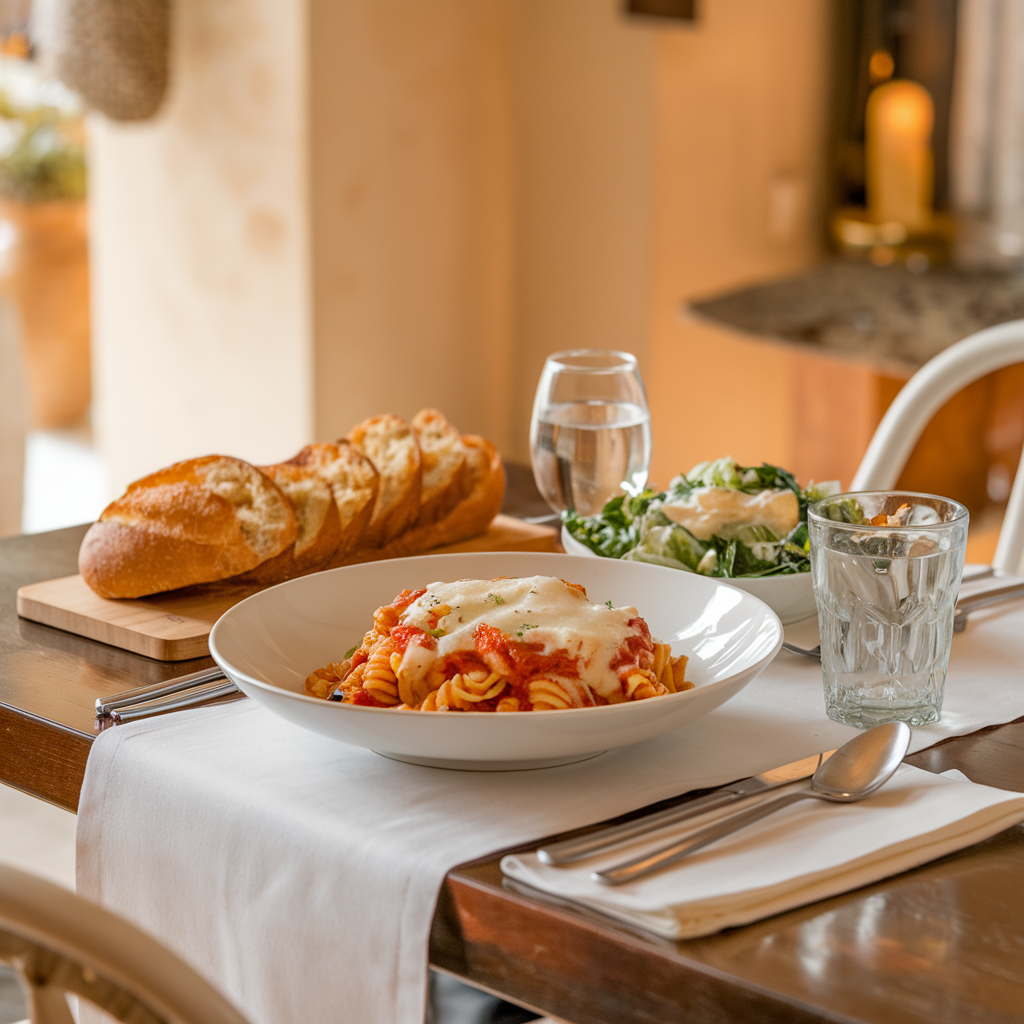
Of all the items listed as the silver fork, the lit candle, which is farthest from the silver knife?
the lit candle

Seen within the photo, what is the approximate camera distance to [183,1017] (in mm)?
464

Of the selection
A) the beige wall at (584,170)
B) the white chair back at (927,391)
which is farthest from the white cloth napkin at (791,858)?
the beige wall at (584,170)

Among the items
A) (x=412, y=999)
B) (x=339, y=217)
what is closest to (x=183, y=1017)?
(x=412, y=999)

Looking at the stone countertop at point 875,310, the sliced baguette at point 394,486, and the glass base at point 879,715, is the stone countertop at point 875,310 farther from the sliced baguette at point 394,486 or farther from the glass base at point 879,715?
the glass base at point 879,715

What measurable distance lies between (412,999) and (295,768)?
150 millimetres

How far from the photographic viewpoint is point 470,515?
1172mm

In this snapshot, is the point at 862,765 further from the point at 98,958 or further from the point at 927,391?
the point at 927,391

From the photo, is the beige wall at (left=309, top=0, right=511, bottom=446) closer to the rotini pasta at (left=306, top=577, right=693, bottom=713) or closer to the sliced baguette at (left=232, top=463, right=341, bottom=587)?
the sliced baguette at (left=232, top=463, right=341, bottom=587)

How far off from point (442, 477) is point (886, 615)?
0.48 m

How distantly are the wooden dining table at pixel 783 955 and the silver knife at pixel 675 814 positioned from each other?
27mm

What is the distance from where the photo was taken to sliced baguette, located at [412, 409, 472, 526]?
1.16 m

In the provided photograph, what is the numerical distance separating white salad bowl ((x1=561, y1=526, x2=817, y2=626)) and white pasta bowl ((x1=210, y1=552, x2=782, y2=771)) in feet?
0.15

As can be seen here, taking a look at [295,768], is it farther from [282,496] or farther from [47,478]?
[47,478]

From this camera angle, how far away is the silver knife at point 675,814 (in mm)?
590
